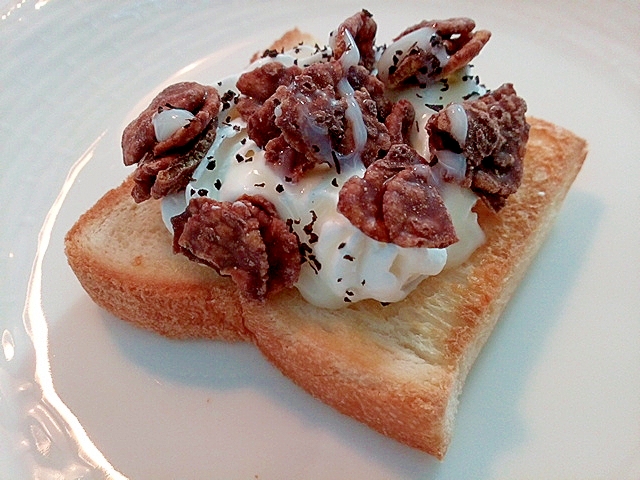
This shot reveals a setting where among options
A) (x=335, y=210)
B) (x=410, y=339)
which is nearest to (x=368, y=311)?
(x=410, y=339)

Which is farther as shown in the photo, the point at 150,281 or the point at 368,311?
the point at 150,281

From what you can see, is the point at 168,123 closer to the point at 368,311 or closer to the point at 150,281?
the point at 150,281

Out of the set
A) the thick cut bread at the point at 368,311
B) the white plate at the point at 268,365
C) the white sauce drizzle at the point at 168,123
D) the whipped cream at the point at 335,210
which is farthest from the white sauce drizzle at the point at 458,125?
the white sauce drizzle at the point at 168,123

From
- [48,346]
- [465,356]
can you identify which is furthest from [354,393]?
→ [48,346]

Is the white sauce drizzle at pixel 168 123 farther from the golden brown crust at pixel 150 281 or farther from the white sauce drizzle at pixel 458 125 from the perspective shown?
the white sauce drizzle at pixel 458 125

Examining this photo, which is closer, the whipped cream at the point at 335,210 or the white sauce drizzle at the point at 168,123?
the whipped cream at the point at 335,210
